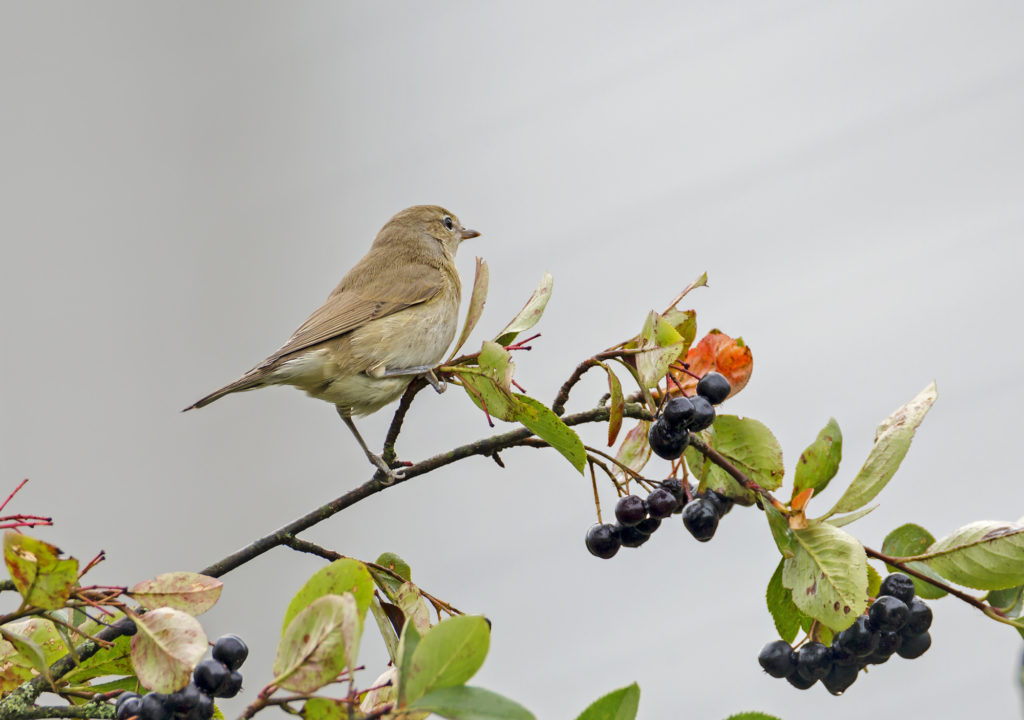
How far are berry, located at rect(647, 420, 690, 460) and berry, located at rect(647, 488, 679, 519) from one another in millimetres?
205

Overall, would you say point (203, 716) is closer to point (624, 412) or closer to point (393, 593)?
point (393, 593)

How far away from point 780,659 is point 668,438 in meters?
0.40

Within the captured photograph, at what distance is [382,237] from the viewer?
15.0ft

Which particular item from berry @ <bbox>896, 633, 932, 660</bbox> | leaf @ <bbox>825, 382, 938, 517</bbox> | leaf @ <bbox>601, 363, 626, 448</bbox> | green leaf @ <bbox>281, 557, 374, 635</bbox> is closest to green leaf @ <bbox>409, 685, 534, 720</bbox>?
green leaf @ <bbox>281, 557, 374, 635</bbox>

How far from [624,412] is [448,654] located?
1.96 feet

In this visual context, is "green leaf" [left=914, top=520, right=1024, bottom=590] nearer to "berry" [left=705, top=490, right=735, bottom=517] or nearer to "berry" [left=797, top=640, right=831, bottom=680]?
"berry" [left=797, top=640, right=831, bottom=680]

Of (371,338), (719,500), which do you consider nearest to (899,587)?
(719,500)

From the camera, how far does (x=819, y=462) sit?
132 centimetres

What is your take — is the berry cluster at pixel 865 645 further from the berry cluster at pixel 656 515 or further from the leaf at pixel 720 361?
the leaf at pixel 720 361

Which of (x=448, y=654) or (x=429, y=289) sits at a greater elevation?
(x=429, y=289)

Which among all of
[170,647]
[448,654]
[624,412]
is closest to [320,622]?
[448,654]

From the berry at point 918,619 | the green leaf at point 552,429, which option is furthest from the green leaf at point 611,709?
the berry at point 918,619

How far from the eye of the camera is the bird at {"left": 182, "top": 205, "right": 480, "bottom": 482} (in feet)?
10.7

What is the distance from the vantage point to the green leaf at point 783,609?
1.39 metres
